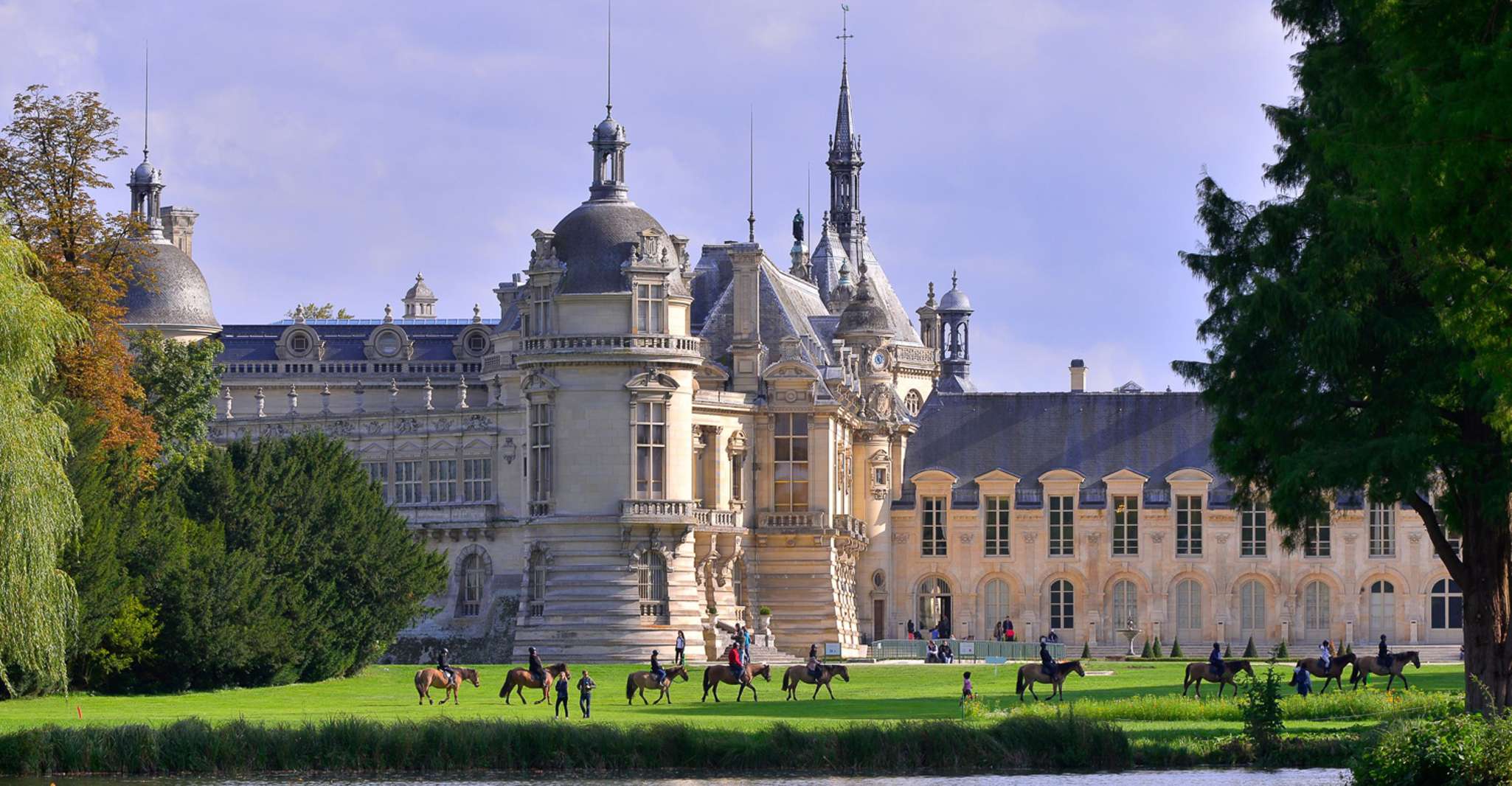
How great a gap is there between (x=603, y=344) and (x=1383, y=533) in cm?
3277

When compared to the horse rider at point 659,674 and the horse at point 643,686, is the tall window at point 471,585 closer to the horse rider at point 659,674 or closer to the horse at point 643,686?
the horse at point 643,686

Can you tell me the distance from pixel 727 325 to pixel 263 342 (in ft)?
92.6

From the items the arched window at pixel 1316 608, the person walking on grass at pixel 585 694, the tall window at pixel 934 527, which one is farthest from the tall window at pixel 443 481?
the person walking on grass at pixel 585 694

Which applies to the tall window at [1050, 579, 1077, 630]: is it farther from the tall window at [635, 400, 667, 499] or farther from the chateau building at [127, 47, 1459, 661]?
the tall window at [635, 400, 667, 499]

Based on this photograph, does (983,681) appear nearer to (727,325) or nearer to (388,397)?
(727,325)

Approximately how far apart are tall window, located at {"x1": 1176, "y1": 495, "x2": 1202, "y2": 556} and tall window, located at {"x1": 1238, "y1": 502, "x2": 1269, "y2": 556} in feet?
4.56

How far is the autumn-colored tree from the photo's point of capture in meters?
59.9

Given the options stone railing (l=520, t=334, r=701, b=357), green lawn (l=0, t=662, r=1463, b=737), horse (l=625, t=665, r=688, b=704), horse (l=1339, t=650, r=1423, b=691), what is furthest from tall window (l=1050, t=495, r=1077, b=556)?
horse (l=625, t=665, r=688, b=704)

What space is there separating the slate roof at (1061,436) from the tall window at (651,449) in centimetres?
2216

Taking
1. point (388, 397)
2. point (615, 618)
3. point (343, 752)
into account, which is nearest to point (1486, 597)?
point (343, 752)

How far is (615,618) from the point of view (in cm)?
7431

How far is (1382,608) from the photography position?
311ft

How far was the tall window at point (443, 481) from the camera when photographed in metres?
85.6

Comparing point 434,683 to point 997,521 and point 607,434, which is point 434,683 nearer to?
point 607,434
